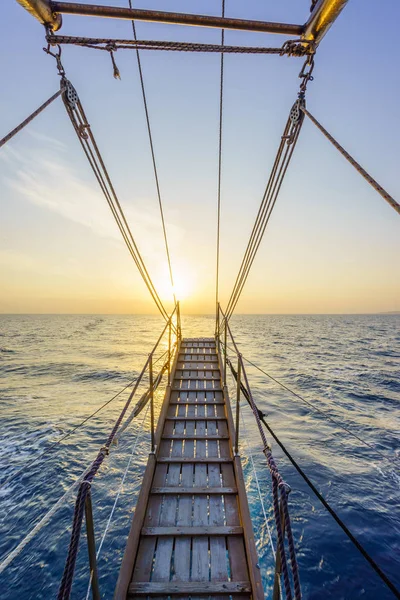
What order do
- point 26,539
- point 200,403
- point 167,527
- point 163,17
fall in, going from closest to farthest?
point 163,17 → point 167,527 → point 26,539 → point 200,403

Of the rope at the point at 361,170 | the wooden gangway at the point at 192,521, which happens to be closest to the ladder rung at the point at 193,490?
the wooden gangway at the point at 192,521

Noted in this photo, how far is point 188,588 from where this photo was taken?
10.3 feet

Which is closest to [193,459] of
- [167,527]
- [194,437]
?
[194,437]

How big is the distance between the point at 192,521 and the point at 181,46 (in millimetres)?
6285

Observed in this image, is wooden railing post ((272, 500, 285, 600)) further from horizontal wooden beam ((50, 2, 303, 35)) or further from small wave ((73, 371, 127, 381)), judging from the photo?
small wave ((73, 371, 127, 381))

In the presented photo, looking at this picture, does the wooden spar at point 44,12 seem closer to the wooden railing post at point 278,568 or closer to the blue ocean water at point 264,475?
the wooden railing post at point 278,568

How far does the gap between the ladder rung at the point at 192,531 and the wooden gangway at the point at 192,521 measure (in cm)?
1

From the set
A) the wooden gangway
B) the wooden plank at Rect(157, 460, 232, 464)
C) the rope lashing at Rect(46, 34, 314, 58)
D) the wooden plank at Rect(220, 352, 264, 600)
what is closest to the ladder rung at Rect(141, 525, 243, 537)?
the wooden gangway

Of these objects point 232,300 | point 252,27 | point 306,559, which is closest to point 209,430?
point 306,559

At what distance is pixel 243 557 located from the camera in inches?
137

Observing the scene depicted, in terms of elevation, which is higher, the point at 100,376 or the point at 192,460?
the point at 192,460

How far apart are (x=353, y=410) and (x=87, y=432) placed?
12.0 metres

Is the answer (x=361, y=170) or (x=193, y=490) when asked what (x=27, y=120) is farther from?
(x=193, y=490)

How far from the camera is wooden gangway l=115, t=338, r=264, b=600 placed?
315cm
